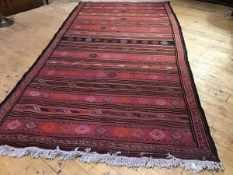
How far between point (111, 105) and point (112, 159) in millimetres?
470

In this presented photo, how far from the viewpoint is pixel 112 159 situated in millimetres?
1456

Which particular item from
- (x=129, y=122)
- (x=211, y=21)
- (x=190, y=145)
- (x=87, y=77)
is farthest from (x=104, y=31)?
(x=190, y=145)

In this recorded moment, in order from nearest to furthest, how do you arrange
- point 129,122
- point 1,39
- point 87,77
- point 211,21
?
point 129,122 < point 87,77 < point 1,39 < point 211,21

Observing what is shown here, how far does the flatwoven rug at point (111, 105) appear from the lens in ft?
4.92

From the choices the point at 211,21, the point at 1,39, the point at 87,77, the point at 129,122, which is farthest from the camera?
the point at 211,21

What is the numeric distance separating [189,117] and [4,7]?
2.79m

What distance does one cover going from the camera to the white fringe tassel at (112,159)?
1.41 metres

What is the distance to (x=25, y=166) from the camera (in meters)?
1.43

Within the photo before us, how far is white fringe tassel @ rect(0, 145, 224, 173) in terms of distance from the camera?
1412mm

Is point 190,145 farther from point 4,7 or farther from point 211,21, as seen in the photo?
point 4,7

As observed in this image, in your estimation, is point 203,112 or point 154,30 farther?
point 154,30

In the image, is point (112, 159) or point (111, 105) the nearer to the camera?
point (112, 159)

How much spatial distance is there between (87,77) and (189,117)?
0.88 m

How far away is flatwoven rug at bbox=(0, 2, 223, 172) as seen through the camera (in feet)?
4.92
